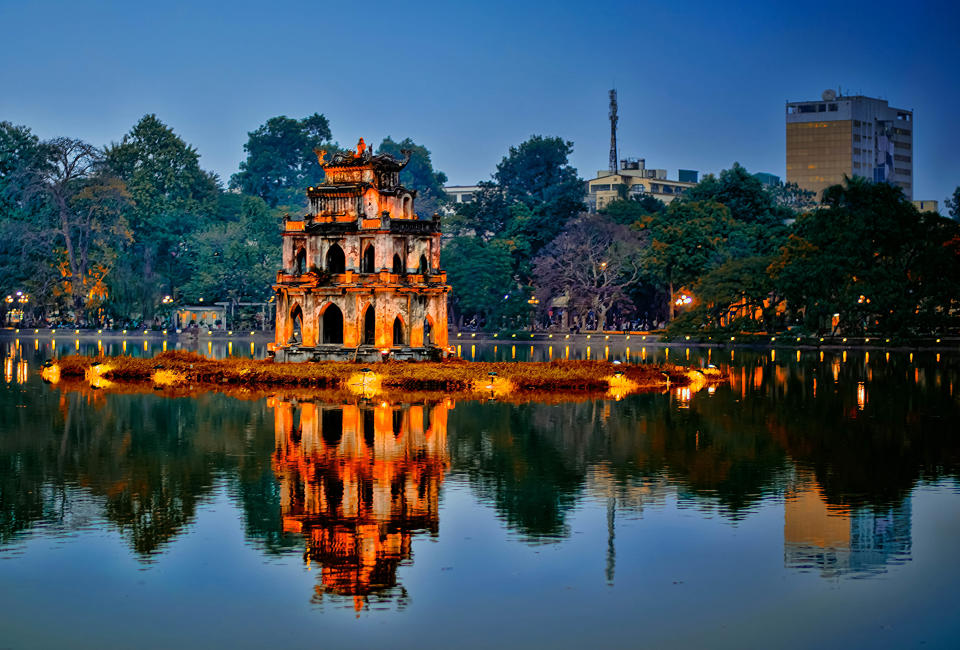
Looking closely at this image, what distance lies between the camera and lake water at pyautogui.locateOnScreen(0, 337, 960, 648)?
47.7ft

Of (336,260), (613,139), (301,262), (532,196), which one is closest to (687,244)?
(532,196)

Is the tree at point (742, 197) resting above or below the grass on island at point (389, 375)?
above

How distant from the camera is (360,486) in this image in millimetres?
22875

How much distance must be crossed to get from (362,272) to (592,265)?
50.9m

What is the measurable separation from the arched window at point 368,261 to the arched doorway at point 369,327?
1.83m

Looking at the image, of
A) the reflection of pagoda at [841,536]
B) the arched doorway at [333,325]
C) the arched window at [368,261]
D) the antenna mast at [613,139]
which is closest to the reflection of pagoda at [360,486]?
the reflection of pagoda at [841,536]

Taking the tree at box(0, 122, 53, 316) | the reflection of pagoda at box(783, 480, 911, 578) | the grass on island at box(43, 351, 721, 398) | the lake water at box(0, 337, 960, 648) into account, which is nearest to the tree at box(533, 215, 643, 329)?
the tree at box(0, 122, 53, 316)

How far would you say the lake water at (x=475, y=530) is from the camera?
47.7ft

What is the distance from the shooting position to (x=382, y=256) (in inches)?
2125

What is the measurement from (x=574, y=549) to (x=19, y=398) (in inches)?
1122

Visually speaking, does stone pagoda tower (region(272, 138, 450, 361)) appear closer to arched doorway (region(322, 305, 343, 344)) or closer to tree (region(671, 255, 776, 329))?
arched doorway (region(322, 305, 343, 344))

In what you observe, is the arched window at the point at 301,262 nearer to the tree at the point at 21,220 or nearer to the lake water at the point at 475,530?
the lake water at the point at 475,530

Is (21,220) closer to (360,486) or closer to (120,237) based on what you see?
(120,237)

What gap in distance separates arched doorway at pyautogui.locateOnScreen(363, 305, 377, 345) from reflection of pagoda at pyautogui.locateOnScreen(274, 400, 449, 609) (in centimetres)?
1818
